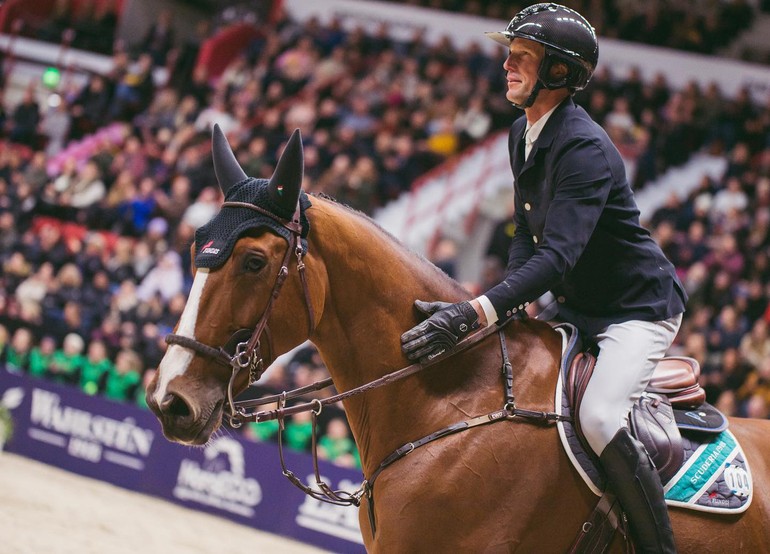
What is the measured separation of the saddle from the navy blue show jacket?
0.89ft

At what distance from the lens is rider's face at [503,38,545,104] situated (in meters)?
3.74

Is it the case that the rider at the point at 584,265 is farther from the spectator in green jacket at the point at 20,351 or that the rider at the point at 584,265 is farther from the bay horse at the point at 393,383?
the spectator in green jacket at the point at 20,351

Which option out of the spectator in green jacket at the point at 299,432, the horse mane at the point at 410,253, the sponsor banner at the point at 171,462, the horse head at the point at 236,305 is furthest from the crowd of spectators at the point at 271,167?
the horse head at the point at 236,305

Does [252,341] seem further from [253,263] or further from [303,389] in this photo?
[303,389]

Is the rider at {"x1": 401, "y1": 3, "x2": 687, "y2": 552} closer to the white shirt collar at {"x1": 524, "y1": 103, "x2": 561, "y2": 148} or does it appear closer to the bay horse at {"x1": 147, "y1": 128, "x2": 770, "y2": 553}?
the white shirt collar at {"x1": 524, "y1": 103, "x2": 561, "y2": 148}

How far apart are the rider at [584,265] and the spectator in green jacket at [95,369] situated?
8411 mm

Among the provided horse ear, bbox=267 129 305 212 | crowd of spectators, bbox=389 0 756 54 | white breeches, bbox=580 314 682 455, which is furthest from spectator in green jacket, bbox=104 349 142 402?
crowd of spectators, bbox=389 0 756 54

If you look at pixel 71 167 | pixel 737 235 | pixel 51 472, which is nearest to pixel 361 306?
pixel 51 472

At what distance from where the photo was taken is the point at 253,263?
3.31 m

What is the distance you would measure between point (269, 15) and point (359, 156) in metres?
9.01

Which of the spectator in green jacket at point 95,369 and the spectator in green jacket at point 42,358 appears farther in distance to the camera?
the spectator in green jacket at point 42,358

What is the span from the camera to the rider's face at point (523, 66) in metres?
3.74

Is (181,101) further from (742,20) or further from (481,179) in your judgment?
(742,20)

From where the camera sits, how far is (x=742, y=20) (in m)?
17.6
